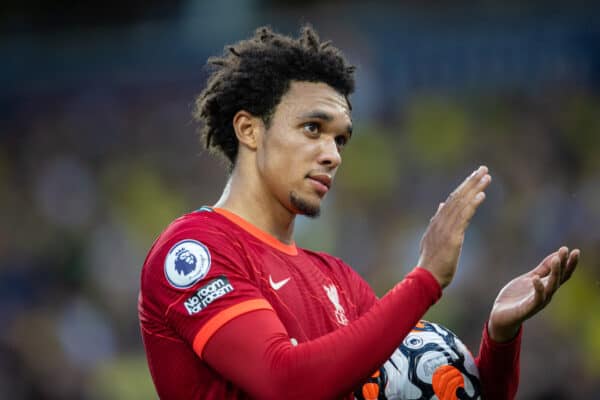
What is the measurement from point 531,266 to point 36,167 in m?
6.58

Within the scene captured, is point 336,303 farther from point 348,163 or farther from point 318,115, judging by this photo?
point 348,163

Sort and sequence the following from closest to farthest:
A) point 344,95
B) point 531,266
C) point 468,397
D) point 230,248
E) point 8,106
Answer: point 230,248 → point 468,397 → point 344,95 → point 531,266 → point 8,106

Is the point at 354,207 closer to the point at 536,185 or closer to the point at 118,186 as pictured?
the point at 536,185

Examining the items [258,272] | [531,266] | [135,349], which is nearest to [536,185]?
[531,266]

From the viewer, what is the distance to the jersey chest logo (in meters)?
3.54

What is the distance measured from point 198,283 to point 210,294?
6cm

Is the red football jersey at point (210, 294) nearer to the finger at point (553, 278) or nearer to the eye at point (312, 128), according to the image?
the eye at point (312, 128)

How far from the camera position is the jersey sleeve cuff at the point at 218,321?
3.03 meters

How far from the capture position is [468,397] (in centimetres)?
356

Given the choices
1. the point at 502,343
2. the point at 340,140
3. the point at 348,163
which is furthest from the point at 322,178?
the point at 348,163

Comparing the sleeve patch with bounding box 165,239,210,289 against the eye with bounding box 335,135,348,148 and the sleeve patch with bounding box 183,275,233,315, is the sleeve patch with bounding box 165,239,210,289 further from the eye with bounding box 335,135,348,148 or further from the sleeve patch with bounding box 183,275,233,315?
the eye with bounding box 335,135,348,148

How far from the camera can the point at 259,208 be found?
3.70 meters

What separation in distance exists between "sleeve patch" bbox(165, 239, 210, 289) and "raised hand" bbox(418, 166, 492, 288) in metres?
0.71

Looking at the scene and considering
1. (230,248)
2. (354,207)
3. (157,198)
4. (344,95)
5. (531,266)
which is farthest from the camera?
(157,198)
